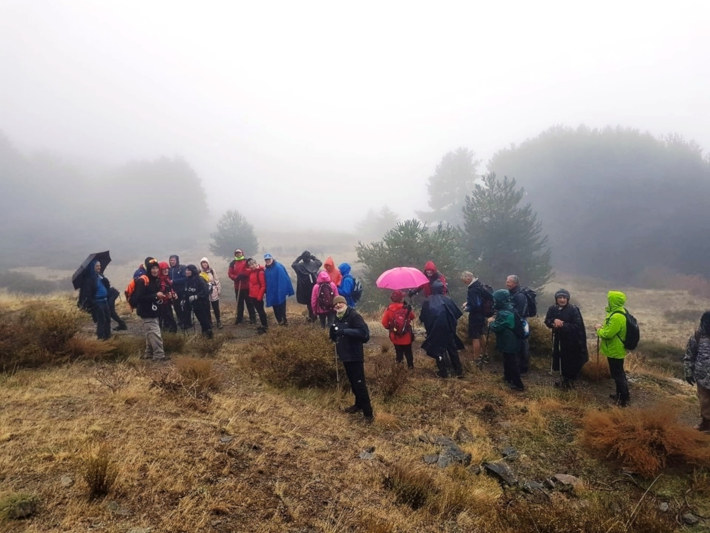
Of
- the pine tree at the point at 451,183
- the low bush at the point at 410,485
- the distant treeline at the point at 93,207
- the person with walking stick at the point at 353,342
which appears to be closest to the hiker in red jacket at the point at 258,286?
the person with walking stick at the point at 353,342

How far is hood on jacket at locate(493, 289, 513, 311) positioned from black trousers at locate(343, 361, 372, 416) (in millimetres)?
3108

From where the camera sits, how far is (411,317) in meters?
7.36

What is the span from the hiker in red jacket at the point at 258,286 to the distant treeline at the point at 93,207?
38.9 m

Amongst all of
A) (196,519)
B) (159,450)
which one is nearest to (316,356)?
(159,450)

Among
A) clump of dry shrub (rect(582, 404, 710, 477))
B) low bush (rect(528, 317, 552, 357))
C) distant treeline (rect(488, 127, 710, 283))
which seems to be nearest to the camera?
clump of dry shrub (rect(582, 404, 710, 477))

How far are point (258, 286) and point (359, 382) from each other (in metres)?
5.45

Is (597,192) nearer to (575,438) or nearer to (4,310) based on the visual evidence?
(575,438)

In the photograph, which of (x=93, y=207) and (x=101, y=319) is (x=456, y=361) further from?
(x=93, y=207)

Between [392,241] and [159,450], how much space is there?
15.3 metres

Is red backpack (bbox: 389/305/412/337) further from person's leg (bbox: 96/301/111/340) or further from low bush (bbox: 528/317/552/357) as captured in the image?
person's leg (bbox: 96/301/111/340)

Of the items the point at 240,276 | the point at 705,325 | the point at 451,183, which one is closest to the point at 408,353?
the point at 705,325

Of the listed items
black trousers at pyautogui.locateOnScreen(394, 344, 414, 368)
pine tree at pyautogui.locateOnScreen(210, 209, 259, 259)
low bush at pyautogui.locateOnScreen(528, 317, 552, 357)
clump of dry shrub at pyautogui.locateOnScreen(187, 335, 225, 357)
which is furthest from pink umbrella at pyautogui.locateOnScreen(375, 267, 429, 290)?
pine tree at pyautogui.locateOnScreen(210, 209, 259, 259)

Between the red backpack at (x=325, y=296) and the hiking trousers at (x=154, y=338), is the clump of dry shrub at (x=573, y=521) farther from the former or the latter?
the hiking trousers at (x=154, y=338)

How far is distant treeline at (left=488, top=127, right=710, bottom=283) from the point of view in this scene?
3272 cm
